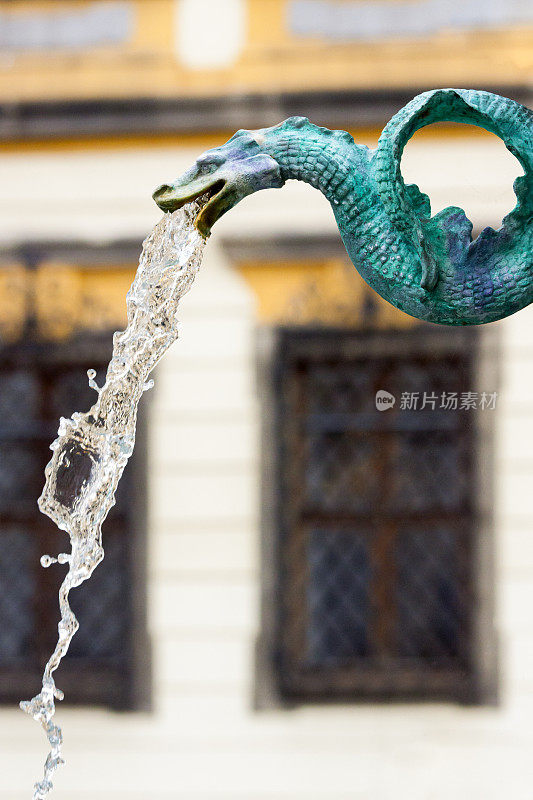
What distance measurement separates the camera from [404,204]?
2.39ft

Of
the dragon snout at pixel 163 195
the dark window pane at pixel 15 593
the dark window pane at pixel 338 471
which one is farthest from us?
the dark window pane at pixel 15 593

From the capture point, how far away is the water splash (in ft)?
2.62

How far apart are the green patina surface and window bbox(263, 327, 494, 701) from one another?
1931 mm

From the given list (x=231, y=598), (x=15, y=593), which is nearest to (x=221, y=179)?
(x=231, y=598)

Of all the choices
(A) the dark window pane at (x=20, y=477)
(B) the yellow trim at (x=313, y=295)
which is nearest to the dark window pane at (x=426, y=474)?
(B) the yellow trim at (x=313, y=295)

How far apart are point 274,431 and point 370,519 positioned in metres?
0.34

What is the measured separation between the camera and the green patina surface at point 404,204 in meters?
0.72

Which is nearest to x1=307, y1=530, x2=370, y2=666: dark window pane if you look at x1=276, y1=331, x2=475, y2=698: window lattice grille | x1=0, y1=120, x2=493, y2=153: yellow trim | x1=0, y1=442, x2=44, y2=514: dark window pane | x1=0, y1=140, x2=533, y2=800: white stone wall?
x1=276, y1=331, x2=475, y2=698: window lattice grille

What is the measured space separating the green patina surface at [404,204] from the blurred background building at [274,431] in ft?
6.31
